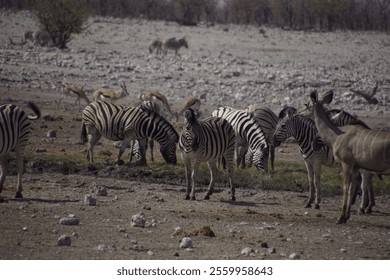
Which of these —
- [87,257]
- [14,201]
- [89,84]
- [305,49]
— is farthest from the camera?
[305,49]

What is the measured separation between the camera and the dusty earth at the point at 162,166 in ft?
32.2

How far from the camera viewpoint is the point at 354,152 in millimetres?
11055

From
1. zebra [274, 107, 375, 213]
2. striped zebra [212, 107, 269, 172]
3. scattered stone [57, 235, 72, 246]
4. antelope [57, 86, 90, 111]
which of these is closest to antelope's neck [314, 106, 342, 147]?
zebra [274, 107, 375, 213]

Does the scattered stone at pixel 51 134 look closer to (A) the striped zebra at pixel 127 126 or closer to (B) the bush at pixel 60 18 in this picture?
(A) the striped zebra at pixel 127 126

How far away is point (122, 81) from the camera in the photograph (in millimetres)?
27172

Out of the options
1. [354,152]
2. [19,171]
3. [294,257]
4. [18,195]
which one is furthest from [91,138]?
[294,257]

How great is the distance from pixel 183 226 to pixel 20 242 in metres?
2.14

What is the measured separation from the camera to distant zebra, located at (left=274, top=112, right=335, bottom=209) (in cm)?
1266

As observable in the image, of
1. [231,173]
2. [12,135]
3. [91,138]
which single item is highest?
[12,135]

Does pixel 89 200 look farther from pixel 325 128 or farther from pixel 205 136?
pixel 325 128

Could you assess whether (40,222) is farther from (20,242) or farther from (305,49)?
(305,49)

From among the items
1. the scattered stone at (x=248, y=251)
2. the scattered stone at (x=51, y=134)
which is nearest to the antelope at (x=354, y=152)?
the scattered stone at (x=248, y=251)

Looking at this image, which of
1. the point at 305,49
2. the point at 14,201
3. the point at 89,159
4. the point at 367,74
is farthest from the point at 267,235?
the point at 305,49

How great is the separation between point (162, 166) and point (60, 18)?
1929cm
